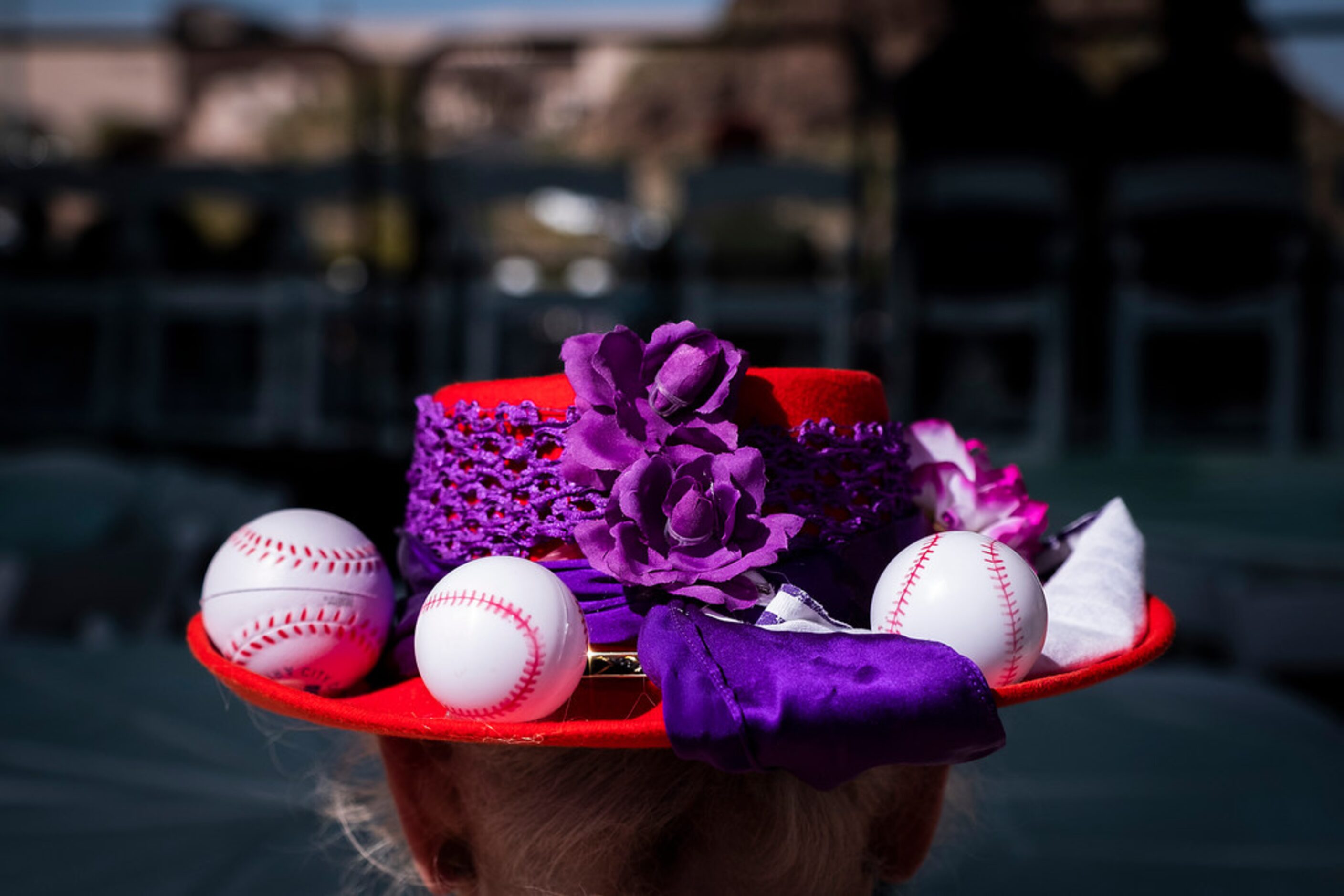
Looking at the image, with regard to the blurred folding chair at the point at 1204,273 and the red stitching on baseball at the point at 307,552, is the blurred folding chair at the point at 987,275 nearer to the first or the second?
the blurred folding chair at the point at 1204,273

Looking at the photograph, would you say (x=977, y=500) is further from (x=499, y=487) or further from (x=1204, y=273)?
(x=1204, y=273)

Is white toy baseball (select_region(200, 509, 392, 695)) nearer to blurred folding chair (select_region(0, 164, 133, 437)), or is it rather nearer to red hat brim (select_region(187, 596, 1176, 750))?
red hat brim (select_region(187, 596, 1176, 750))

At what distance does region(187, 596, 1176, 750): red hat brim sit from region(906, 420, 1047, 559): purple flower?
0.10 m

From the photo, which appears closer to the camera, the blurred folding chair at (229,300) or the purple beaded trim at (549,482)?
the purple beaded trim at (549,482)

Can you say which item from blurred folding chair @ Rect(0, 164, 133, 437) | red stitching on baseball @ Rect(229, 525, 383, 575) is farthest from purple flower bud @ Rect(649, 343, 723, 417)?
blurred folding chair @ Rect(0, 164, 133, 437)

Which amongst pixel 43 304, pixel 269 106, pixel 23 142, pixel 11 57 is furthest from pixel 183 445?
pixel 269 106

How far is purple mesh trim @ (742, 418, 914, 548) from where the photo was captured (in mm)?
644

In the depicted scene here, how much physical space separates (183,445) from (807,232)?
2.14 metres

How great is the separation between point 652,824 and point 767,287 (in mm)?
2778

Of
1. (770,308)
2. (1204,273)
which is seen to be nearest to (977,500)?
Result: (770,308)

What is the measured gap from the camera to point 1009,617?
1.84 feet

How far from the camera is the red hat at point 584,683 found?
21.7 inches

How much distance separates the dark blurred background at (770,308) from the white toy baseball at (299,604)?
104 centimetres

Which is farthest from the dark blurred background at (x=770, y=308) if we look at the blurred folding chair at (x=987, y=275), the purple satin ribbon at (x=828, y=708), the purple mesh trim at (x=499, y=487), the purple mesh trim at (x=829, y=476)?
the purple satin ribbon at (x=828, y=708)
